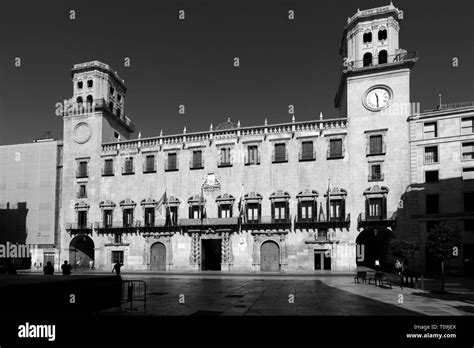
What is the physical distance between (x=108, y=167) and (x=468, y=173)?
42077 mm

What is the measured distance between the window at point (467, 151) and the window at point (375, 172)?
8.04 metres

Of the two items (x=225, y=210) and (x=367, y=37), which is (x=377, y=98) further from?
(x=225, y=210)

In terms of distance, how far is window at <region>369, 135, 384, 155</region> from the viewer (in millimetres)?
43844

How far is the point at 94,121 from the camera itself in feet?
180

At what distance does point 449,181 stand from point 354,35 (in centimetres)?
1944

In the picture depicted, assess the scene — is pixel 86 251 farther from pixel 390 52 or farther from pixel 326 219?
pixel 390 52

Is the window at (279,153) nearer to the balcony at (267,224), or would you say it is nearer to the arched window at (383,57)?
the balcony at (267,224)

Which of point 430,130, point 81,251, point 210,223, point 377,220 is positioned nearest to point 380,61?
point 430,130

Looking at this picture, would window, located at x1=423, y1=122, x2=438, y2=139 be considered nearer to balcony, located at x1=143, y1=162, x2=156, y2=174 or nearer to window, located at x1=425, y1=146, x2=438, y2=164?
window, located at x1=425, y1=146, x2=438, y2=164

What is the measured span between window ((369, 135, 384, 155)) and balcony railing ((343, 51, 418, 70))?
7940 mm

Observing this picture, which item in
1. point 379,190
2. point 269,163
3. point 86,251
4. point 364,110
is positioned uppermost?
point 364,110

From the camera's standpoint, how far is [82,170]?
54469 millimetres

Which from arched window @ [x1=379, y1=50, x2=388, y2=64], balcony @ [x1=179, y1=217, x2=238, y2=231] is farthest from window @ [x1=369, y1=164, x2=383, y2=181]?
balcony @ [x1=179, y1=217, x2=238, y2=231]

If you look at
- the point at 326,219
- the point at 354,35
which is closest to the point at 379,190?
the point at 326,219
